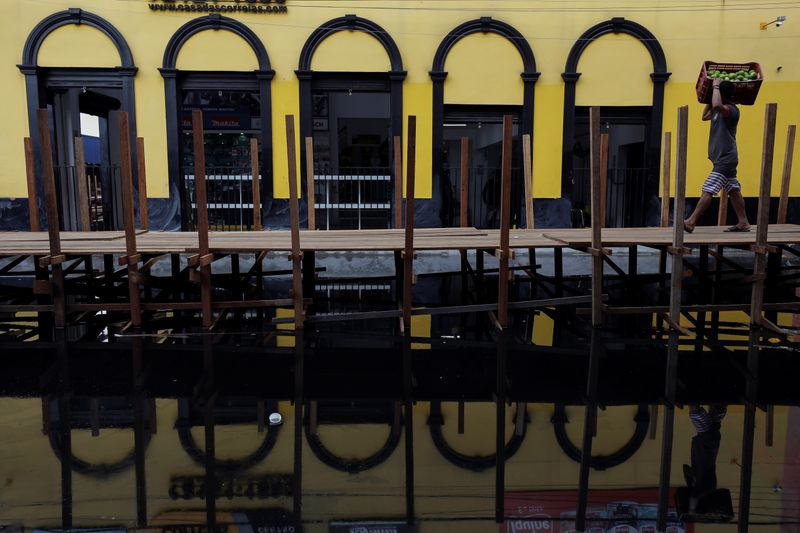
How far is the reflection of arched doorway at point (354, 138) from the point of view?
41.1 feet

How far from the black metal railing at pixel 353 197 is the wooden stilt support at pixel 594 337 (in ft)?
21.0

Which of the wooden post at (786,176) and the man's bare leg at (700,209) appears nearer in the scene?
the man's bare leg at (700,209)

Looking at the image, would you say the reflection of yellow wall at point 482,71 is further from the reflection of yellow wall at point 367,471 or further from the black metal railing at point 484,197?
the reflection of yellow wall at point 367,471

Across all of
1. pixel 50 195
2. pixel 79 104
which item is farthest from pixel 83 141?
pixel 50 195

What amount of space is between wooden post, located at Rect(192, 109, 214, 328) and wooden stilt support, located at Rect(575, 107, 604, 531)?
12.3ft

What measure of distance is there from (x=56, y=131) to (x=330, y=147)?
542 centimetres

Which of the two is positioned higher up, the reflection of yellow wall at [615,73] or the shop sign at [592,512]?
the reflection of yellow wall at [615,73]

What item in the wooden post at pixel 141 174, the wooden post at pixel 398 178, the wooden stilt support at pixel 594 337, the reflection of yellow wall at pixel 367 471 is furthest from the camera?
the wooden post at pixel 398 178

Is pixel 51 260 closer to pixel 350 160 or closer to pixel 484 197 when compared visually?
pixel 350 160

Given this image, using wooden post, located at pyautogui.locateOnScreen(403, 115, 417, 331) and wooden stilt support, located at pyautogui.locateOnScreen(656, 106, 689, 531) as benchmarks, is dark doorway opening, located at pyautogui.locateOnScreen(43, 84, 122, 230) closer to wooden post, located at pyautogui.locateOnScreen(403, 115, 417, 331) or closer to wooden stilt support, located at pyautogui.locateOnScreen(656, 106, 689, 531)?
wooden post, located at pyautogui.locateOnScreen(403, 115, 417, 331)

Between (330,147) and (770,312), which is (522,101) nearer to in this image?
(330,147)

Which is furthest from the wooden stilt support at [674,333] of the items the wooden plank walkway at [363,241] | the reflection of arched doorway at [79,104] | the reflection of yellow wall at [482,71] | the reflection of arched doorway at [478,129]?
the reflection of arched doorway at [79,104]

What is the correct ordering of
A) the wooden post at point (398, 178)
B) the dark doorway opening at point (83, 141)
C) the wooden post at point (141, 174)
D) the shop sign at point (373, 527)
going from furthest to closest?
the dark doorway opening at point (83, 141) → the wooden post at point (398, 178) → the wooden post at point (141, 174) → the shop sign at point (373, 527)

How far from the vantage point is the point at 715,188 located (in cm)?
749
